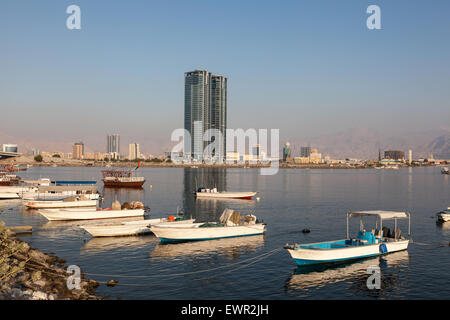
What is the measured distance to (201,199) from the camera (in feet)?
322

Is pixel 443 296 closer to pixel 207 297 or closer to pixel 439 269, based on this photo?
pixel 439 269

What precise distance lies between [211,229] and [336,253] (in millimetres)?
16307

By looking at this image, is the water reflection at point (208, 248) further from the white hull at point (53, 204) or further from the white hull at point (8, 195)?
the white hull at point (8, 195)

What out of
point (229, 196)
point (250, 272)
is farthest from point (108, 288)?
point (229, 196)

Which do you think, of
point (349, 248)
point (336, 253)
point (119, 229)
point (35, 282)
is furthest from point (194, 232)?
point (35, 282)

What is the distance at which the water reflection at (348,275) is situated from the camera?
99.3 feet

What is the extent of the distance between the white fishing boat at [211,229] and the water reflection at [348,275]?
14.4m

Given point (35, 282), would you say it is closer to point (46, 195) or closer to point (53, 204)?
point (53, 204)

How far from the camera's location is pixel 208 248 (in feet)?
140

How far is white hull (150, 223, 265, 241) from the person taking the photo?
44.5 meters

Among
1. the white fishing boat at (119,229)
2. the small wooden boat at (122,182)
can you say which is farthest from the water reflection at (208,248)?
the small wooden boat at (122,182)

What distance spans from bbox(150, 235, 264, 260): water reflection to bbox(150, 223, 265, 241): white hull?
0.74m
